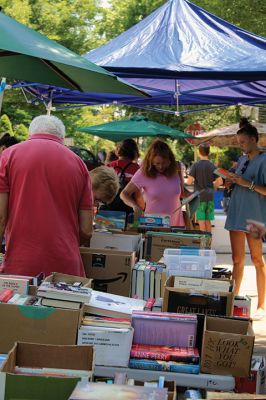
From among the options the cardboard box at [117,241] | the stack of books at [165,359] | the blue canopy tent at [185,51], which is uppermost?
the blue canopy tent at [185,51]

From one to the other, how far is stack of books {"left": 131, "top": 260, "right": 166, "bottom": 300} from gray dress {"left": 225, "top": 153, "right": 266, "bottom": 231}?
8.06ft

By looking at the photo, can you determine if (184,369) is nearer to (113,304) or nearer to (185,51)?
(113,304)

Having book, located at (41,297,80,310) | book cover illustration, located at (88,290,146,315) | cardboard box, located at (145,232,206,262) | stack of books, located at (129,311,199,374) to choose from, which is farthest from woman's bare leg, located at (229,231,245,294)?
book, located at (41,297,80,310)

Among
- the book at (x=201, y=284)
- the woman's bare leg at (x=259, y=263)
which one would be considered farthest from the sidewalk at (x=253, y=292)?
the book at (x=201, y=284)

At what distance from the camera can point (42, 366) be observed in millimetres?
2682

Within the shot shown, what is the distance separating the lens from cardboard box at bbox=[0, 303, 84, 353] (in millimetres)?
3076

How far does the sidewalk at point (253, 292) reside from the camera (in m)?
6.12

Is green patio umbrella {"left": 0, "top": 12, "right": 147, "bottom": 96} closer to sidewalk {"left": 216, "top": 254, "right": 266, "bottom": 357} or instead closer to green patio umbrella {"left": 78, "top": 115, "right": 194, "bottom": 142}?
sidewalk {"left": 216, "top": 254, "right": 266, "bottom": 357}

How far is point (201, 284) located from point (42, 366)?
152 centimetres

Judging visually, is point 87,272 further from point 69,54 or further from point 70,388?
point 70,388

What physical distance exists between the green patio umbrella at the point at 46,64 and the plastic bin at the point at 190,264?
113 centimetres

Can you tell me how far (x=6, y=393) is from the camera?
7.83ft

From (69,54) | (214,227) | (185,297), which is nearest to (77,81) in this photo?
(69,54)

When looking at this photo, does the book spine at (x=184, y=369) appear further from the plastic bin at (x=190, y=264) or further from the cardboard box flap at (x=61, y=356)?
the plastic bin at (x=190, y=264)
